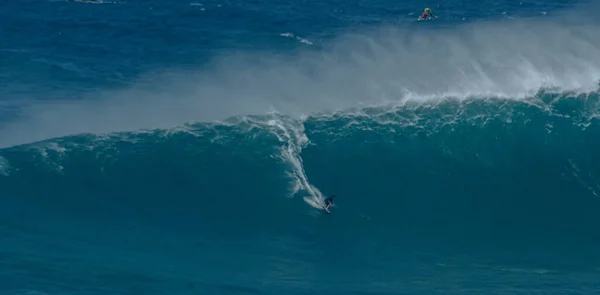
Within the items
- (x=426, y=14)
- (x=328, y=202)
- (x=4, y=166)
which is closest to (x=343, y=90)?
(x=328, y=202)

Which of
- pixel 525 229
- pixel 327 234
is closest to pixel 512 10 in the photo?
pixel 525 229

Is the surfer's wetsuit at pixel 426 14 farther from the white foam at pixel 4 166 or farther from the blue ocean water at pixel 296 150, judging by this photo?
the white foam at pixel 4 166

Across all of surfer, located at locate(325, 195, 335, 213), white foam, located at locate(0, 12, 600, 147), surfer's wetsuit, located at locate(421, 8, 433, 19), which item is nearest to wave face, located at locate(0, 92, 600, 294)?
surfer, located at locate(325, 195, 335, 213)

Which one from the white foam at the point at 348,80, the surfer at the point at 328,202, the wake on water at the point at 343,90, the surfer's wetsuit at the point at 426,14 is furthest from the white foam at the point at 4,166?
the surfer's wetsuit at the point at 426,14

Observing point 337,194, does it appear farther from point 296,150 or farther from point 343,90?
point 343,90

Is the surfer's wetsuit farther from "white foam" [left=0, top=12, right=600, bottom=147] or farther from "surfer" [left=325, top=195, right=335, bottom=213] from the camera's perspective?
"surfer" [left=325, top=195, right=335, bottom=213]

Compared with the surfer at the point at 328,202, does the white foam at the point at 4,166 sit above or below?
above

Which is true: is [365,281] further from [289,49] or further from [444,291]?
[289,49]
